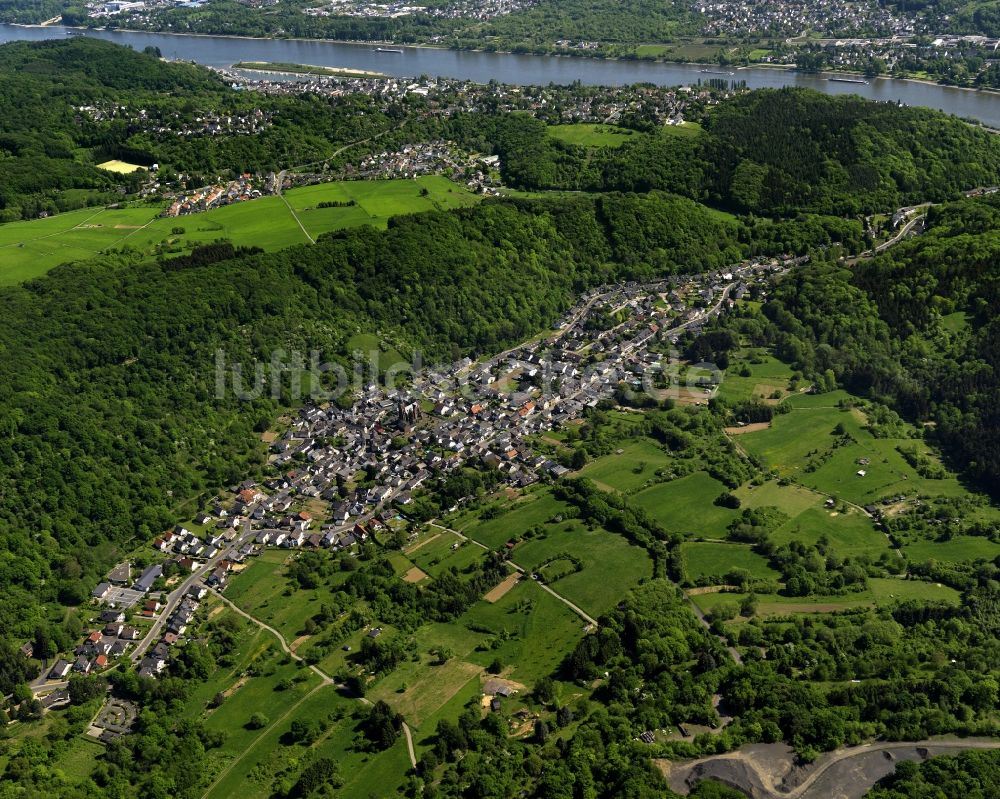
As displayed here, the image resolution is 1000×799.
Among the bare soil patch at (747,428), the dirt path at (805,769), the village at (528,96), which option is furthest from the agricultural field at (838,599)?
the village at (528,96)

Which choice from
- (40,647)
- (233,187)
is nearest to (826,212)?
(233,187)

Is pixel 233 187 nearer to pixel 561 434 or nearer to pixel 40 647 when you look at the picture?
pixel 561 434

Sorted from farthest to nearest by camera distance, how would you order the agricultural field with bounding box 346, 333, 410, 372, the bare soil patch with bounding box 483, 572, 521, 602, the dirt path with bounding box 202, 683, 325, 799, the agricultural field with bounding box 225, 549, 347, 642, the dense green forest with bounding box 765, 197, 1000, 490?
the agricultural field with bounding box 346, 333, 410, 372
the dense green forest with bounding box 765, 197, 1000, 490
the bare soil patch with bounding box 483, 572, 521, 602
the agricultural field with bounding box 225, 549, 347, 642
the dirt path with bounding box 202, 683, 325, 799

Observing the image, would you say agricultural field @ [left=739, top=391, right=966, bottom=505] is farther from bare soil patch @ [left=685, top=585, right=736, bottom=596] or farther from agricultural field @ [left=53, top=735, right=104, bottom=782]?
agricultural field @ [left=53, top=735, right=104, bottom=782]

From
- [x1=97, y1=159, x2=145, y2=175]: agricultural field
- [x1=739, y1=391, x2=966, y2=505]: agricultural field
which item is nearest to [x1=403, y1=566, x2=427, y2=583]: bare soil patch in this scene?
[x1=739, y1=391, x2=966, y2=505]: agricultural field

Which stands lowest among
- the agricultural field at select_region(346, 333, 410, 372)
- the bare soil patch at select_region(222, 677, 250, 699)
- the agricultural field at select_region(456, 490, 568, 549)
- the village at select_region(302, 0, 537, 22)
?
the bare soil patch at select_region(222, 677, 250, 699)

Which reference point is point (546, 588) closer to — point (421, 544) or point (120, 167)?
point (421, 544)

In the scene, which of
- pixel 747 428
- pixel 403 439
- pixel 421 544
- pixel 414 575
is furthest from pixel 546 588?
pixel 747 428
